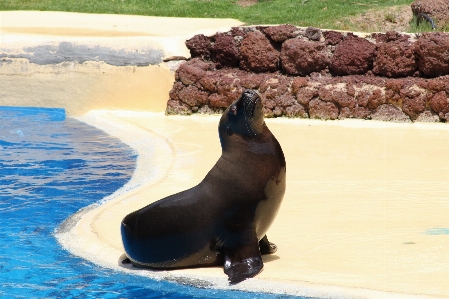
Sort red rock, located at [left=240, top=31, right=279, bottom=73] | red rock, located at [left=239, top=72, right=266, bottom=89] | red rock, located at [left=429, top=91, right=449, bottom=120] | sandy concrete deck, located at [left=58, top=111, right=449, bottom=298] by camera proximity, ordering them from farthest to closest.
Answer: red rock, located at [left=240, top=31, right=279, bottom=73], red rock, located at [left=239, top=72, right=266, bottom=89], red rock, located at [left=429, top=91, right=449, bottom=120], sandy concrete deck, located at [left=58, top=111, right=449, bottom=298]

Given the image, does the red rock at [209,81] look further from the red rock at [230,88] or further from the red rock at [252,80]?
the red rock at [252,80]

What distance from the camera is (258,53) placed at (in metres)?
11.8

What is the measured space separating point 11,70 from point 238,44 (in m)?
3.97

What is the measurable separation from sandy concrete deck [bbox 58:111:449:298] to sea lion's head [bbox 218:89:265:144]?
2.90ft

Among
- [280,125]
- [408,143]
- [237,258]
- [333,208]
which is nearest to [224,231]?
[237,258]

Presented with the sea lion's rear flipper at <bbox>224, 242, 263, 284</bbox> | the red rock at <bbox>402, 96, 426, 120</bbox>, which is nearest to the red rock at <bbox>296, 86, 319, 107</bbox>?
the red rock at <bbox>402, 96, 426, 120</bbox>

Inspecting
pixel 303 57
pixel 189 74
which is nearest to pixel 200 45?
pixel 189 74

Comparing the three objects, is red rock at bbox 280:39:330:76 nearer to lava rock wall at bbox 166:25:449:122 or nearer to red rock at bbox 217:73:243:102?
lava rock wall at bbox 166:25:449:122

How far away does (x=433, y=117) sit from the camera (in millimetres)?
10570

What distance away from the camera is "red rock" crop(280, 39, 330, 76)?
37.4 ft

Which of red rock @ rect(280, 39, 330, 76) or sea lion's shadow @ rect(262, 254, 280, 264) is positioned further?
red rock @ rect(280, 39, 330, 76)

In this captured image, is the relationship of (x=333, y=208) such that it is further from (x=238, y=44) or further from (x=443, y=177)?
(x=238, y=44)

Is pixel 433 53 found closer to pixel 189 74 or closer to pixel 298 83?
pixel 298 83

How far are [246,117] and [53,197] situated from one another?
130 inches
